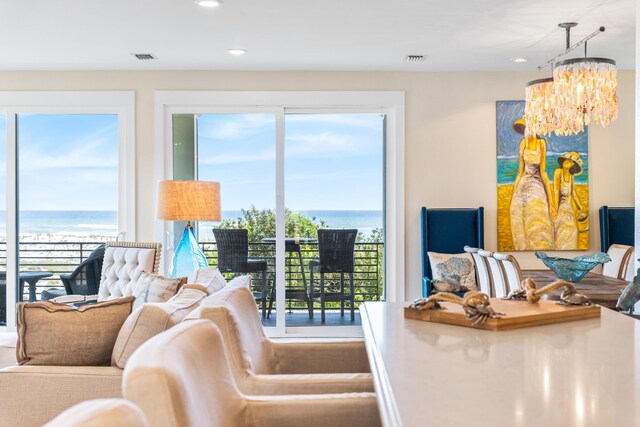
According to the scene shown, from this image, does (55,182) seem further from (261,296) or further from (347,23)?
(347,23)

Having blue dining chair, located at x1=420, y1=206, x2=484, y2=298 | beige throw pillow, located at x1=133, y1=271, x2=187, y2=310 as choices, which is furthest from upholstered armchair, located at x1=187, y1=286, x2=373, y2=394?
blue dining chair, located at x1=420, y1=206, x2=484, y2=298

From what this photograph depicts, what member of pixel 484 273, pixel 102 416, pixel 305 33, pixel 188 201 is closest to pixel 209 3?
pixel 305 33

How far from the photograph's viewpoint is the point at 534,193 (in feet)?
20.2

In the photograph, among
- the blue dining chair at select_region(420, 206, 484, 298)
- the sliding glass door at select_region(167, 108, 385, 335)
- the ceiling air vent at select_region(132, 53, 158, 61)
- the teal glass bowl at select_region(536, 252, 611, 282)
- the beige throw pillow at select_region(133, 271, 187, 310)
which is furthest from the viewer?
the sliding glass door at select_region(167, 108, 385, 335)

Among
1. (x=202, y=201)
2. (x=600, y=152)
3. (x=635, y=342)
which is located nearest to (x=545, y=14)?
(x=600, y=152)

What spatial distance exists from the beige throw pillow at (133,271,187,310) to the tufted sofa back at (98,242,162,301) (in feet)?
5.66

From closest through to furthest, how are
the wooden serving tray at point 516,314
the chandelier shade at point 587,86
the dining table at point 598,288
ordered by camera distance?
1. the wooden serving tray at point 516,314
2. the dining table at point 598,288
3. the chandelier shade at point 587,86

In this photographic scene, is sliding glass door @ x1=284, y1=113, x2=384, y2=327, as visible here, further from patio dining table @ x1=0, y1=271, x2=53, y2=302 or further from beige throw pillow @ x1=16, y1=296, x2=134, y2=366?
beige throw pillow @ x1=16, y1=296, x2=134, y2=366

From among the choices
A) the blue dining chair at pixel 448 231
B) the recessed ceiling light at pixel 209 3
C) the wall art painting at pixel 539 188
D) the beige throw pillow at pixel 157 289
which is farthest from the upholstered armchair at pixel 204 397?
the wall art painting at pixel 539 188

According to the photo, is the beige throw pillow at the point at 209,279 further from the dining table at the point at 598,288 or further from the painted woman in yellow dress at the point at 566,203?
the painted woman in yellow dress at the point at 566,203

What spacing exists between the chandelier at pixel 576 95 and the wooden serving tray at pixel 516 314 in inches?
91.4

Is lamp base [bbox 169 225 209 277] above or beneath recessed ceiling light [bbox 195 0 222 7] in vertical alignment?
beneath

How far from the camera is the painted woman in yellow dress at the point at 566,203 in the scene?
6.17 meters

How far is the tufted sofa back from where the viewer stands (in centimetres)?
509
